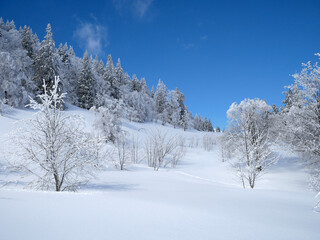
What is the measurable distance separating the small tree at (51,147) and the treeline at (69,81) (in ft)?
69.5

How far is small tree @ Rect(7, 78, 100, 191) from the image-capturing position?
677 centimetres

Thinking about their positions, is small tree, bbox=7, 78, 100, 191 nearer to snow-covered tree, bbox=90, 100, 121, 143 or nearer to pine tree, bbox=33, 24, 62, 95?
snow-covered tree, bbox=90, 100, 121, 143

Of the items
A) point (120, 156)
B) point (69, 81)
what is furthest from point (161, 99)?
point (120, 156)

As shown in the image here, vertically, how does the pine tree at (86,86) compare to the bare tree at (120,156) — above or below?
above

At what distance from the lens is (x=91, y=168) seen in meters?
7.48

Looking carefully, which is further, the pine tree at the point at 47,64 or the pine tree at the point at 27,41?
the pine tree at the point at 27,41

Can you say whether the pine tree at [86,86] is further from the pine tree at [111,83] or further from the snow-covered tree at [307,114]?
the snow-covered tree at [307,114]

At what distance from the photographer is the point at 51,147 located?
6.82 metres

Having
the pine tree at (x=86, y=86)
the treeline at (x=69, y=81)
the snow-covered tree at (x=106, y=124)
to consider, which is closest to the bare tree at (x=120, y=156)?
the snow-covered tree at (x=106, y=124)

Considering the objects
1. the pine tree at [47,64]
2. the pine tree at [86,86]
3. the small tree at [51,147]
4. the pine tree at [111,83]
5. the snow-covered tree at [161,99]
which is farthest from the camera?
the snow-covered tree at [161,99]

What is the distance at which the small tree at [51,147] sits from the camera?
6.77 metres

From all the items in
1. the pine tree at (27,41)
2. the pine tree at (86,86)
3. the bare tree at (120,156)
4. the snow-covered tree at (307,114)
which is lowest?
the bare tree at (120,156)

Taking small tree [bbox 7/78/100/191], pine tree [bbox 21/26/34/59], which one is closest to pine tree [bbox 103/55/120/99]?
pine tree [bbox 21/26/34/59]

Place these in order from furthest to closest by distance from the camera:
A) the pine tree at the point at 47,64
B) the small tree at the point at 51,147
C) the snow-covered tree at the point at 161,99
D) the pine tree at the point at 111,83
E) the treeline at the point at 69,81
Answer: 1. the snow-covered tree at the point at 161,99
2. the pine tree at the point at 111,83
3. the pine tree at the point at 47,64
4. the treeline at the point at 69,81
5. the small tree at the point at 51,147
